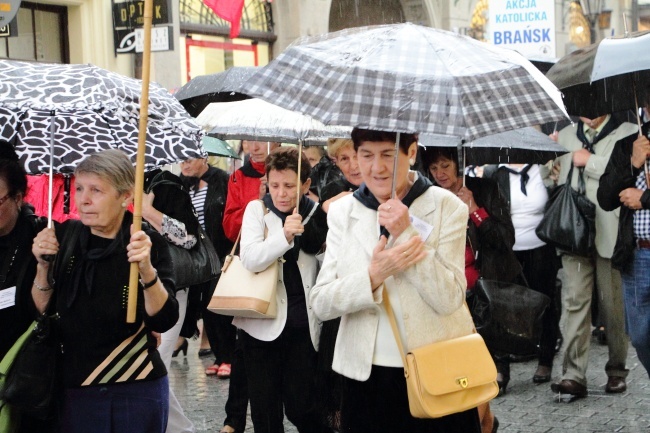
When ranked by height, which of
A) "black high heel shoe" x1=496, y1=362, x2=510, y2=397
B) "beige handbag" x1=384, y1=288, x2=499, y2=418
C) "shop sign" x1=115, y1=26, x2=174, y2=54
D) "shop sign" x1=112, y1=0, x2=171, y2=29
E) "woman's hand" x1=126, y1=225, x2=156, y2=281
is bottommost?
"black high heel shoe" x1=496, y1=362, x2=510, y2=397

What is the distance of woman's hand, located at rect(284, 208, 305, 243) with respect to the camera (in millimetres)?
6070

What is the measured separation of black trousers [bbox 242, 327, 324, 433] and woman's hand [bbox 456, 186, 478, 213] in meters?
1.96

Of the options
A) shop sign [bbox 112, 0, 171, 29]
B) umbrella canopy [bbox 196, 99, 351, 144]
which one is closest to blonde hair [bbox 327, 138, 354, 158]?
umbrella canopy [bbox 196, 99, 351, 144]

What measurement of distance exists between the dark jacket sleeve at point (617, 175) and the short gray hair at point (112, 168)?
12.9 ft

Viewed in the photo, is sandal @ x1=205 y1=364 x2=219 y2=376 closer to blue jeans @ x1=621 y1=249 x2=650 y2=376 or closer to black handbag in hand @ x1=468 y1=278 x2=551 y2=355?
black handbag in hand @ x1=468 y1=278 x2=551 y2=355

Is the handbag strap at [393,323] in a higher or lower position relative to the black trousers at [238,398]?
higher

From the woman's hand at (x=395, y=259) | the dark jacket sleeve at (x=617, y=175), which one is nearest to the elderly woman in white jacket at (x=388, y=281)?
the woman's hand at (x=395, y=259)

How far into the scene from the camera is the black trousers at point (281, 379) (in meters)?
6.17

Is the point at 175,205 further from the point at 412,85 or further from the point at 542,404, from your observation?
the point at 542,404

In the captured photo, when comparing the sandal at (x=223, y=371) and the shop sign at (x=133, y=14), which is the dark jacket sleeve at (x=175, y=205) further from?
the shop sign at (x=133, y=14)

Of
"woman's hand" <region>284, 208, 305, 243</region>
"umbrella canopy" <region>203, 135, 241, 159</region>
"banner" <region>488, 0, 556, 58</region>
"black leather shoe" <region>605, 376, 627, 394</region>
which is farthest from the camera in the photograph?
"banner" <region>488, 0, 556, 58</region>

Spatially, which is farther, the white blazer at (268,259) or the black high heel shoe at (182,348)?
the black high heel shoe at (182,348)

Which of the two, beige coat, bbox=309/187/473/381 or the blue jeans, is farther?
the blue jeans

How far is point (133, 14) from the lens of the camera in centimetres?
1445
